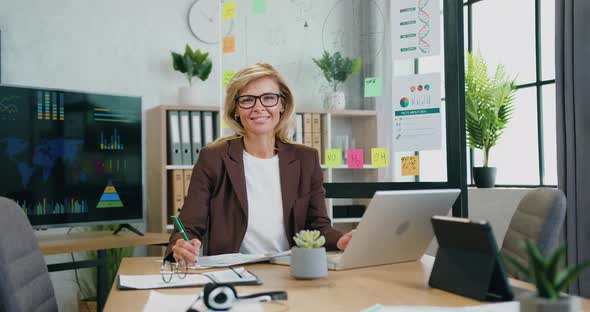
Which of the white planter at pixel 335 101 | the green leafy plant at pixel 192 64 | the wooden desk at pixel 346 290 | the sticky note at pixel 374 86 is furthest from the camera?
the green leafy plant at pixel 192 64

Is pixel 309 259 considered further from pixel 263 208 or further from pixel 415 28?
pixel 415 28

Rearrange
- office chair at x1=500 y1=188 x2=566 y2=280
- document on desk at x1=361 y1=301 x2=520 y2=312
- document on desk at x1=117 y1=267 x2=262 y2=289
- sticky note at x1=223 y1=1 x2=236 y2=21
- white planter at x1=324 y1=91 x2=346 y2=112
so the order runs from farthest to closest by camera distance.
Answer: sticky note at x1=223 y1=1 x2=236 y2=21
white planter at x1=324 y1=91 x2=346 y2=112
office chair at x1=500 y1=188 x2=566 y2=280
document on desk at x1=117 y1=267 x2=262 y2=289
document on desk at x1=361 y1=301 x2=520 y2=312

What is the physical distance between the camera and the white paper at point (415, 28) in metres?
2.65

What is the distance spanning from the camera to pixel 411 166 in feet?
8.97

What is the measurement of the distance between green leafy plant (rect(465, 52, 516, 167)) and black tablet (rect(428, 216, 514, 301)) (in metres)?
2.23

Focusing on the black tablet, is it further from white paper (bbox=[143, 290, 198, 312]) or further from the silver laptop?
white paper (bbox=[143, 290, 198, 312])

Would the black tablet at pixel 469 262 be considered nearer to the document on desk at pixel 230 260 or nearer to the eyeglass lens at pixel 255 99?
the document on desk at pixel 230 260

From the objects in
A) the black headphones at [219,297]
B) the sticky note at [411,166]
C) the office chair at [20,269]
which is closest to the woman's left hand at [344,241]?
the black headphones at [219,297]

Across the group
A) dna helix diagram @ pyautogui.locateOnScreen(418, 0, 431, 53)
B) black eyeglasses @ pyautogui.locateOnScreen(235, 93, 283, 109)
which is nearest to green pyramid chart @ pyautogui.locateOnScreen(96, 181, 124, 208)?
black eyeglasses @ pyautogui.locateOnScreen(235, 93, 283, 109)

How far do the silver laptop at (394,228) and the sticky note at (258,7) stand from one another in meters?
1.87

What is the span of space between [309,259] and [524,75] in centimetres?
268

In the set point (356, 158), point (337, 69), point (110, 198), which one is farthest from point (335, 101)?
point (110, 198)

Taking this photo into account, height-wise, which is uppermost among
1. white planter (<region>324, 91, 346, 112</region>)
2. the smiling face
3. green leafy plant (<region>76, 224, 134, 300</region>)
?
white planter (<region>324, 91, 346, 112</region>)

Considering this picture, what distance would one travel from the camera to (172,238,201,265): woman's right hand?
58.1 inches
